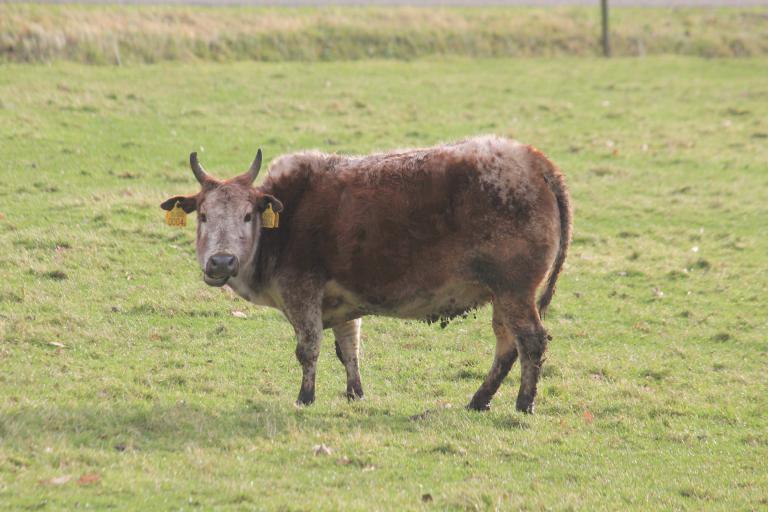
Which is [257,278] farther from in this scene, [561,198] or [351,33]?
[351,33]

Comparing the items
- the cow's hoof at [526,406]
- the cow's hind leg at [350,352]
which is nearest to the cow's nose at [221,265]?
the cow's hind leg at [350,352]

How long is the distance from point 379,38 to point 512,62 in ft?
14.5

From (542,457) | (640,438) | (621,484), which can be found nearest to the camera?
(621,484)

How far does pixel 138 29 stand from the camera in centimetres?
3153

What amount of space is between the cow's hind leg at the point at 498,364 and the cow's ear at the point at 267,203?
2.69 meters

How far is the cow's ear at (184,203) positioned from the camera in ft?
42.3

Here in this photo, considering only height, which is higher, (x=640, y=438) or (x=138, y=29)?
(x=138, y=29)

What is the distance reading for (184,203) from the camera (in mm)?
12953

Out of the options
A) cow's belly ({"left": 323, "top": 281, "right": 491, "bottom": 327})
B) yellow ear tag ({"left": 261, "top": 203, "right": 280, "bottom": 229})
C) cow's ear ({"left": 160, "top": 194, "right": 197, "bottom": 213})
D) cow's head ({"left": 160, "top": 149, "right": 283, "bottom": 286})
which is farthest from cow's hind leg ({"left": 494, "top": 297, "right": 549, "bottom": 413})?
cow's ear ({"left": 160, "top": 194, "right": 197, "bottom": 213})

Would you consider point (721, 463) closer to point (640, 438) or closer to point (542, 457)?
point (640, 438)

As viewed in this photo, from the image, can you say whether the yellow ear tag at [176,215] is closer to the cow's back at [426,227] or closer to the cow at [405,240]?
the cow at [405,240]

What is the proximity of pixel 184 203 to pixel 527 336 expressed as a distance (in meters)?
4.25

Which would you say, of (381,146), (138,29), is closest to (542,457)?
(381,146)

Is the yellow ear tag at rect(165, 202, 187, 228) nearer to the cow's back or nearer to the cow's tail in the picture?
the cow's back
